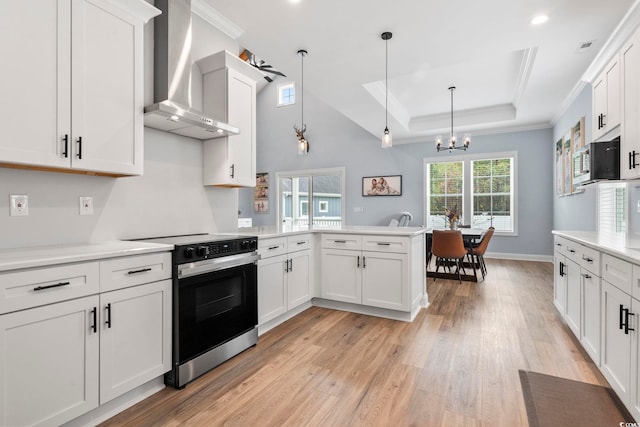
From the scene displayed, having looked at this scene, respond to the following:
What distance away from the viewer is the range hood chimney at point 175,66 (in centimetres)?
243

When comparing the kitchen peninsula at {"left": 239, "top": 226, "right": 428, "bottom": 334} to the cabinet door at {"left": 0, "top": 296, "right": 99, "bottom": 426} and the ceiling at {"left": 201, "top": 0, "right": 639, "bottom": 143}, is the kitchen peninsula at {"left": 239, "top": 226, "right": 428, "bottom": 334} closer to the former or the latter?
the cabinet door at {"left": 0, "top": 296, "right": 99, "bottom": 426}

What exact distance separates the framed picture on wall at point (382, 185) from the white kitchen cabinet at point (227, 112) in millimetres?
5329

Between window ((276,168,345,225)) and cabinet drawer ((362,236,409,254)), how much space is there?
5.07 m

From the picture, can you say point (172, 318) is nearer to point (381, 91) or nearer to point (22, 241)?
point (22, 241)

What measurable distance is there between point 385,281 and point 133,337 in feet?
7.34

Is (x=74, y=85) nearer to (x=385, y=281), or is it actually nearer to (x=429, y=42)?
(x=385, y=281)

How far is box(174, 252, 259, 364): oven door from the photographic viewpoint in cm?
203

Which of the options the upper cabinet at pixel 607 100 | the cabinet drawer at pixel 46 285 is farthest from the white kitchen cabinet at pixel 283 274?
the upper cabinet at pixel 607 100

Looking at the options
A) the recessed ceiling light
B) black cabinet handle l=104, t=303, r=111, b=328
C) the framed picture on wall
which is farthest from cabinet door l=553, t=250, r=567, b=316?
the framed picture on wall

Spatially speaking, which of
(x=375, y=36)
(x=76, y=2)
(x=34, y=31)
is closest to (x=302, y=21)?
(x=375, y=36)

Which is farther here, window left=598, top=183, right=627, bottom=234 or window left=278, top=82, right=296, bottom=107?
window left=278, top=82, right=296, bottom=107

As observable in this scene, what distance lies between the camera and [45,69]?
1.65 m

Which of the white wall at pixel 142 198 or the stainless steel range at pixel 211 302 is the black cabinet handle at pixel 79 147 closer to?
the white wall at pixel 142 198

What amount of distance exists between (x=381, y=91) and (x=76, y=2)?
4.28 metres
